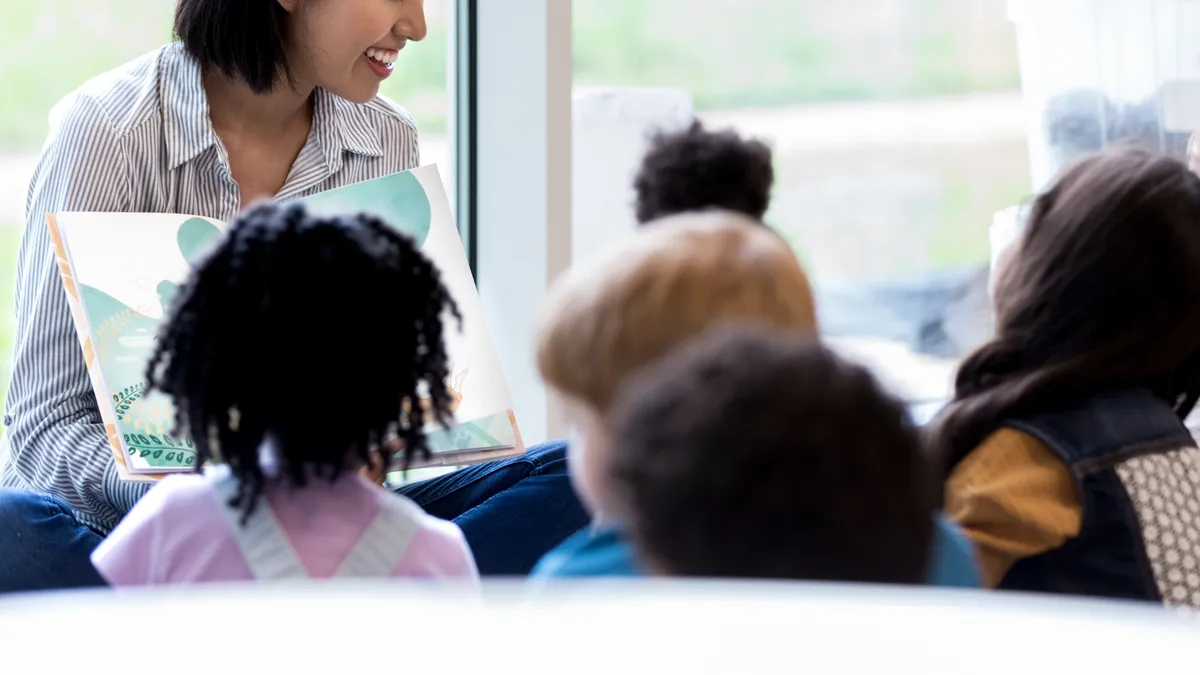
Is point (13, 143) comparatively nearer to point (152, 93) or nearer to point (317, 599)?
point (152, 93)

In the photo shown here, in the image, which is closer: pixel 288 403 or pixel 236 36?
pixel 288 403

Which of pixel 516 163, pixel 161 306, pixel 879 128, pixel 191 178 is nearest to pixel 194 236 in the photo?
pixel 161 306

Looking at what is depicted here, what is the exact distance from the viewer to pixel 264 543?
0.77 meters

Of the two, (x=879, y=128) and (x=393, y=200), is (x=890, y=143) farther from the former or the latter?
(x=393, y=200)

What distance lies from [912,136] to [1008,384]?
166 cm

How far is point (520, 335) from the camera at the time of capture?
204 centimetres

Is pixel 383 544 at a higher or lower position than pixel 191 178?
lower

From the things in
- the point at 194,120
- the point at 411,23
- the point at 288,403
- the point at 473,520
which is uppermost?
the point at 411,23

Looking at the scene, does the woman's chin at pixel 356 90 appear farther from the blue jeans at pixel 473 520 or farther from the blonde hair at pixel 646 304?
the blonde hair at pixel 646 304

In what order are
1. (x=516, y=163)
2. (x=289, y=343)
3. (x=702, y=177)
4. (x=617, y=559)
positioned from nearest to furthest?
(x=617, y=559) < (x=289, y=343) < (x=702, y=177) < (x=516, y=163)

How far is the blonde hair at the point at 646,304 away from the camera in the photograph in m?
0.67

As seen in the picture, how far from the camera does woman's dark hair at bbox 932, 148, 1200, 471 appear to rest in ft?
3.32

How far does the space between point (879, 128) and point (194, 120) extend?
1.62 meters

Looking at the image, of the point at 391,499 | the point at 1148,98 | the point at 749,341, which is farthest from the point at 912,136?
the point at 749,341
